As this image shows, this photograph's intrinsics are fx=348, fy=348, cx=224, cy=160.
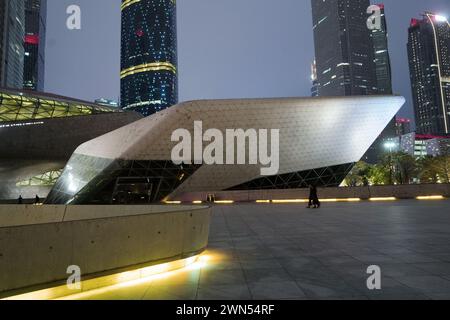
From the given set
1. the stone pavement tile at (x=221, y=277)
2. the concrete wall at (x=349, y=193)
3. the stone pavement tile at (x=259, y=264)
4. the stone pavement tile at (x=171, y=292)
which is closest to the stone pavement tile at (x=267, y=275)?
the stone pavement tile at (x=221, y=277)

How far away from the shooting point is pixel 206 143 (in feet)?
104

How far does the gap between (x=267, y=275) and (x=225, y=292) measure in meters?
1.16

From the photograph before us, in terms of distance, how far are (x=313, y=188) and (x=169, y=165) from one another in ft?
49.3

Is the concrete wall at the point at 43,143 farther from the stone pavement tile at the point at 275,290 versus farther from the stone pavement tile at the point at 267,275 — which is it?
the stone pavement tile at the point at 275,290

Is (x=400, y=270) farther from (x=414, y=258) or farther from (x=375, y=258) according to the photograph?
(x=414, y=258)

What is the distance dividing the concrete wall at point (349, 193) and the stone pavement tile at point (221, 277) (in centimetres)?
2606

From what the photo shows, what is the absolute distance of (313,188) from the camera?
21.2m

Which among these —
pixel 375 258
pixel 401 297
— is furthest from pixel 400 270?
pixel 401 297

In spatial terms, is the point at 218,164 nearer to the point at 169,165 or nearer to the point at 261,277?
the point at 169,165

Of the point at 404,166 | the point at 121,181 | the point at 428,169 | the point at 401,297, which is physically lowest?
the point at 401,297

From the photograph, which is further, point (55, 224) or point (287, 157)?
point (287, 157)

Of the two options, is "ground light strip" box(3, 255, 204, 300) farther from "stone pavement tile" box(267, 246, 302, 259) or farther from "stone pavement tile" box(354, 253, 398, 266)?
"stone pavement tile" box(354, 253, 398, 266)

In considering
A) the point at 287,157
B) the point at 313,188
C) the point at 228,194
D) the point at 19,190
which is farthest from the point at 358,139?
the point at 19,190

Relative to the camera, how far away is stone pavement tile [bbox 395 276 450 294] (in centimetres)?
496
